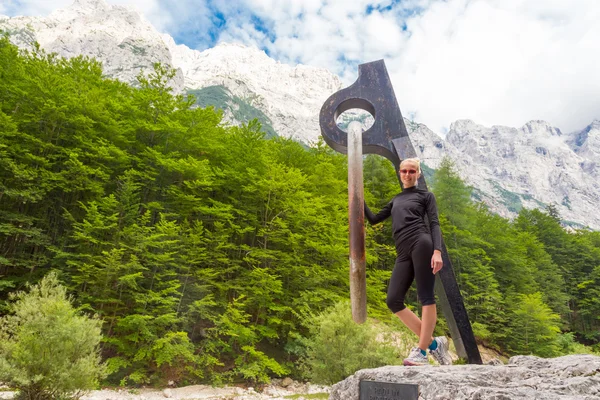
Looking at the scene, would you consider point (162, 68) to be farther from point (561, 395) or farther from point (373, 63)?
point (561, 395)

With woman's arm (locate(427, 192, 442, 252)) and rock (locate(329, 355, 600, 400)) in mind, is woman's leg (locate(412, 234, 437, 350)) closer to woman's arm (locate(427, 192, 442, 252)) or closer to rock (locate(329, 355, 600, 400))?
woman's arm (locate(427, 192, 442, 252))

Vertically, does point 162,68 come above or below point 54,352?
above

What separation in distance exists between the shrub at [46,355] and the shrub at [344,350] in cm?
642

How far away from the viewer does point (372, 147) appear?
4.69 metres

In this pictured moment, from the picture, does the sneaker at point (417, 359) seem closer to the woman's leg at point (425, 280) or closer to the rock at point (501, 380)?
the woman's leg at point (425, 280)

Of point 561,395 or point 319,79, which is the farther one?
point 319,79

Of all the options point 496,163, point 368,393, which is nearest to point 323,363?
point 368,393

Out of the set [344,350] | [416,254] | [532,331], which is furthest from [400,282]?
[532,331]

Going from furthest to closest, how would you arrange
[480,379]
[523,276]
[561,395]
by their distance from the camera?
1. [523,276]
2. [480,379]
3. [561,395]

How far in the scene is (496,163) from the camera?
185000mm

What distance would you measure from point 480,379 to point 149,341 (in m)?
13.0

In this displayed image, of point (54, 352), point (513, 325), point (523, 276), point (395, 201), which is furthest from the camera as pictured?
point (523, 276)

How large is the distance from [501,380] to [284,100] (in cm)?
15732

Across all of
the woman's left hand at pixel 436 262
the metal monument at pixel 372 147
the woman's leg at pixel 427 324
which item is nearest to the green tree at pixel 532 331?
the metal monument at pixel 372 147
